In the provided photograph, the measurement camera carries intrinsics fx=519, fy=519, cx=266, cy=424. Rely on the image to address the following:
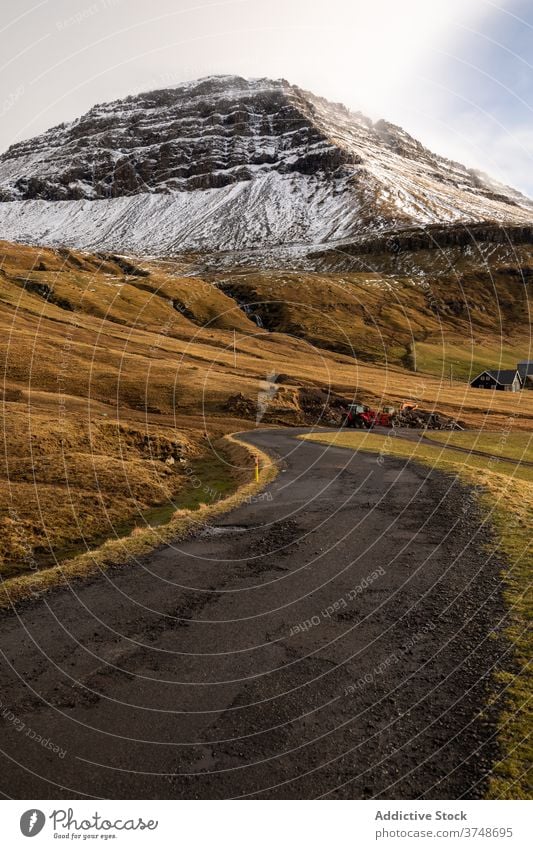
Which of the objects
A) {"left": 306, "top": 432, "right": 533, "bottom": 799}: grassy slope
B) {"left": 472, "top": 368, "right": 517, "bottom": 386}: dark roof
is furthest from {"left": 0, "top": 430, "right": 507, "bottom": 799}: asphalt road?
{"left": 472, "top": 368, "right": 517, "bottom": 386}: dark roof

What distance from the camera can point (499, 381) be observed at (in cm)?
13088

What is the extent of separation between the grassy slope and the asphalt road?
32 cm

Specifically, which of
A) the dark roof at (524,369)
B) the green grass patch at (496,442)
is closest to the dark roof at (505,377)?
the dark roof at (524,369)

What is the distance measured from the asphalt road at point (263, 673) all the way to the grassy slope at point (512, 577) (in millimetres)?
317

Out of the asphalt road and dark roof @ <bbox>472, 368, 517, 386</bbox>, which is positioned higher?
dark roof @ <bbox>472, 368, 517, 386</bbox>

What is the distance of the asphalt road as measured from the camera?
8.45 m

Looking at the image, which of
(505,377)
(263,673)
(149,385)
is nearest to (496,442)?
(149,385)

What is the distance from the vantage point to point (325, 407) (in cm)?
7350

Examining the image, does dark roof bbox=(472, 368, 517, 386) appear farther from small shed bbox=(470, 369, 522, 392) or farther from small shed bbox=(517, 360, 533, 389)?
small shed bbox=(517, 360, 533, 389)

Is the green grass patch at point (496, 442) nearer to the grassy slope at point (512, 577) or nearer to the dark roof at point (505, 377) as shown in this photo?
the grassy slope at point (512, 577)

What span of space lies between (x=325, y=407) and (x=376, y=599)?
Answer: 59481 mm

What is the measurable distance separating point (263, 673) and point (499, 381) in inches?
5288
